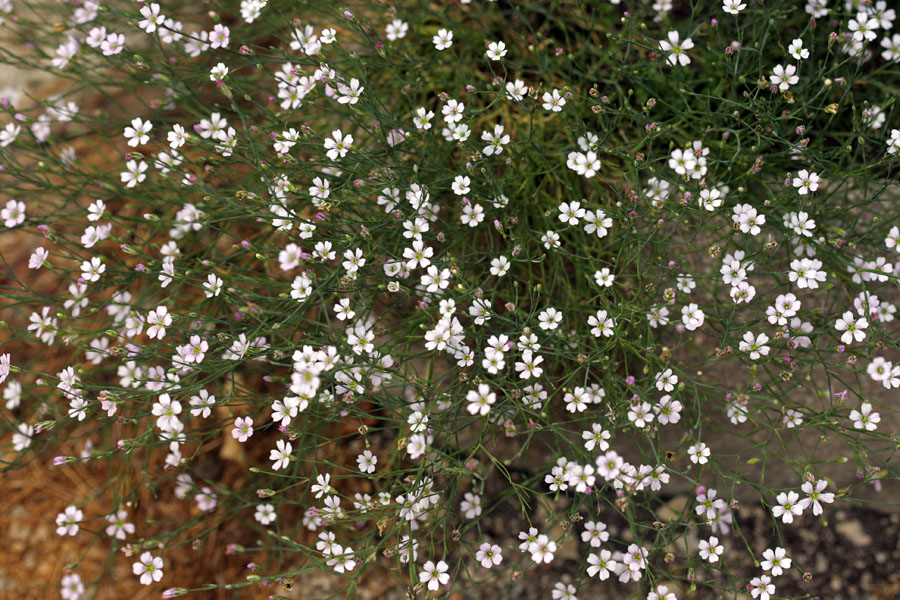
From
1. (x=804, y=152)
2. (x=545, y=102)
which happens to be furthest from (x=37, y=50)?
(x=804, y=152)

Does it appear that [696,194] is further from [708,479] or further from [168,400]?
[168,400]

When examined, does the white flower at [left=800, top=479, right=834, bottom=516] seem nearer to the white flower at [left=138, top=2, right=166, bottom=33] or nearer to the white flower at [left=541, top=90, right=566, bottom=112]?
the white flower at [left=541, top=90, right=566, bottom=112]

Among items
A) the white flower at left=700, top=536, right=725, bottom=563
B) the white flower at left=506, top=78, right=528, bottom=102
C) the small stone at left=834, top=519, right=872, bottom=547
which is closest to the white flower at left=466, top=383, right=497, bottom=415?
the white flower at left=700, top=536, right=725, bottom=563

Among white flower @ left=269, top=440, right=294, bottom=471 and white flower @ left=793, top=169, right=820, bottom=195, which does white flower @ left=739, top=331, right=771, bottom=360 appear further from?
white flower @ left=269, top=440, right=294, bottom=471

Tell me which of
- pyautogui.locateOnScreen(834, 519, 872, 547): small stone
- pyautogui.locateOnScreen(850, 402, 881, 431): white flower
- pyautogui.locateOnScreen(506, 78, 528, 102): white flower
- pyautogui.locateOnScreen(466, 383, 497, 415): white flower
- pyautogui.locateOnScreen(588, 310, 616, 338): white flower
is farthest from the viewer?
pyautogui.locateOnScreen(834, 519, 872, 547): small stone

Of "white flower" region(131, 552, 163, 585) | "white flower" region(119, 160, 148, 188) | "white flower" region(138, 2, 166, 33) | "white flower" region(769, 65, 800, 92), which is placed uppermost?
"white flower" region(769, 65, 800, 92)

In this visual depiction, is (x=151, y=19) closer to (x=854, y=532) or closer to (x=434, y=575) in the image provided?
(x=434, y=575)

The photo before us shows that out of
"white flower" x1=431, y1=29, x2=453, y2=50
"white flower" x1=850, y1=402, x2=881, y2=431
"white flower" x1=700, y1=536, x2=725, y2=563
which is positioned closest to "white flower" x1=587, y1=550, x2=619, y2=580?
"white flower" x1=700, y1=536, x2=725, y2=563

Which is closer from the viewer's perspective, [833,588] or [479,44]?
[833,588]

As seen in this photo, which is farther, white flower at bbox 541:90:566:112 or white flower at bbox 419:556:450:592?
white flower at bbox 541:90:566:112

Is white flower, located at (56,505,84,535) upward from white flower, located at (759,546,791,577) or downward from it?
downward

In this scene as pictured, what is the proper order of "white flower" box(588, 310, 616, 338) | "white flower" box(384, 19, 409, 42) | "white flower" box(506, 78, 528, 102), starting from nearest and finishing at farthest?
"white flower" box(588, 310, 616, 338) → "white flower" box(506, 78, 528, 102) → "white flower" box(384, 19, 409, 42)
